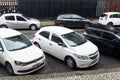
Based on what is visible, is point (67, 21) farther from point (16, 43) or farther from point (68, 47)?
point (16, 43)

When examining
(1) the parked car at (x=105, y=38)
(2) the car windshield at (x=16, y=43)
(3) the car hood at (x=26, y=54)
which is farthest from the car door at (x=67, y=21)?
(3) the car hood at (x=26, y=54)

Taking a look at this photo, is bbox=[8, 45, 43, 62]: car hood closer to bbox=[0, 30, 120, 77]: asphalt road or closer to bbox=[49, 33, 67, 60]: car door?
bbox=[0, 30, 120, 77]: asphalt road

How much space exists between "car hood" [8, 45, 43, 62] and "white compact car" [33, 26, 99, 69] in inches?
50.7

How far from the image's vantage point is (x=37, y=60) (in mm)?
9398

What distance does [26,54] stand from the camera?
30.9ft

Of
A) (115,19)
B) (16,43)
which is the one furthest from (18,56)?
(115,19)

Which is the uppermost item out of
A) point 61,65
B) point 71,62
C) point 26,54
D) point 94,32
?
point 94,32

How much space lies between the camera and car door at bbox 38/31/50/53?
11389 millimetres

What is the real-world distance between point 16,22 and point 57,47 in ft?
27.4

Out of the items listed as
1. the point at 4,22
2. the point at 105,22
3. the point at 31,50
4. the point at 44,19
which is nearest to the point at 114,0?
the point at 105,22

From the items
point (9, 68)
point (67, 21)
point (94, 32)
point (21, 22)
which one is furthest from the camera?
point (67, 21)

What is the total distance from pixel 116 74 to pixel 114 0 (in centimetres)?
1879

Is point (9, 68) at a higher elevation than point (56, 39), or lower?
lower

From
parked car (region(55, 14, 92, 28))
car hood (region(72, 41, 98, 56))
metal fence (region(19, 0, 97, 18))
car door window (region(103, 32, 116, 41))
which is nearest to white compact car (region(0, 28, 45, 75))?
car hood (region(72, 41, 98, 56))
